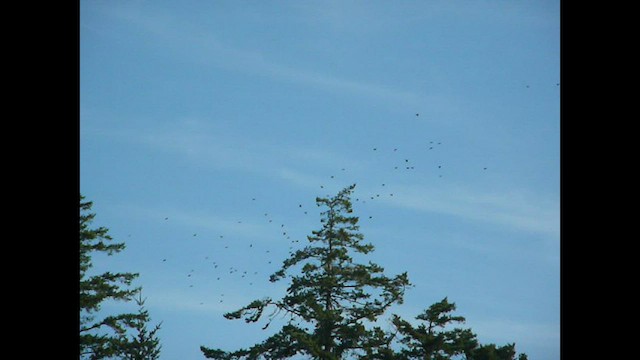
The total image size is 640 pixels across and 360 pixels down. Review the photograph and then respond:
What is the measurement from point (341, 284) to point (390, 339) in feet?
5.83
